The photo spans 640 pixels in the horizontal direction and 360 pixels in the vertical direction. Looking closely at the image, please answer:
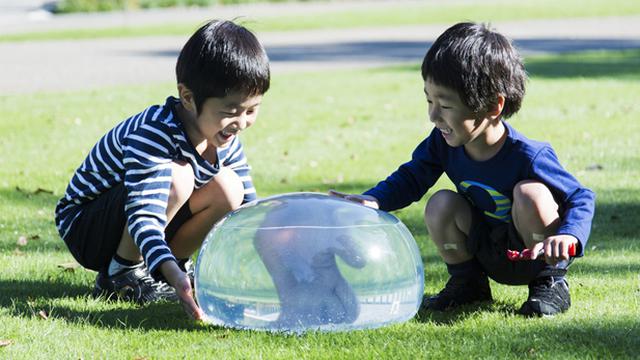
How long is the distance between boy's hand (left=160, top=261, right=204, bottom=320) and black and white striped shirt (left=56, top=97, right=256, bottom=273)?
5cm

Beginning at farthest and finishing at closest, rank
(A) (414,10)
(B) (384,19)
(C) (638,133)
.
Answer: (A) (414,10) → (B) (384,19) → (C) (638,133)

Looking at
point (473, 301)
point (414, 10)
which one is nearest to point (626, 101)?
point (473, 301)

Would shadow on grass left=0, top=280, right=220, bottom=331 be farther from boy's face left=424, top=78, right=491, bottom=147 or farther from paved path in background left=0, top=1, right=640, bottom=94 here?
paved path in background left=0, top=1, right=640, bottom=94

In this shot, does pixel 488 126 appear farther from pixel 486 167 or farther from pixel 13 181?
pixel 13 181

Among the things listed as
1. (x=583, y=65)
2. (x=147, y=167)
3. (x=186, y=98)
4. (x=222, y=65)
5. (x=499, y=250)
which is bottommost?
(x=583, y=65)

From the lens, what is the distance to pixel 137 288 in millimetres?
4703

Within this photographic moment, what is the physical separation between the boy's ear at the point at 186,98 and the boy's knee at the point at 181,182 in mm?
249

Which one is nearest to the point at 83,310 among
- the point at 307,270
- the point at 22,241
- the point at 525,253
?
the point at 307,270

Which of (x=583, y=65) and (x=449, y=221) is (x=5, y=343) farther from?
(x=583, y=65)

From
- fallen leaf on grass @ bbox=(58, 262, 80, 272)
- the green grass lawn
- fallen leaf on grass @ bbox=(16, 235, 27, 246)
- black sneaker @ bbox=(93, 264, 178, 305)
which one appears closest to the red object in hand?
black sneaker @ bbox=(93, 264, 178, 305)

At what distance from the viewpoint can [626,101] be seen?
11484 mm

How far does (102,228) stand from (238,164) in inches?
26.7

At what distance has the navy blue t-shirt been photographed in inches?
163

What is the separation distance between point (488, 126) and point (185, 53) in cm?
130
